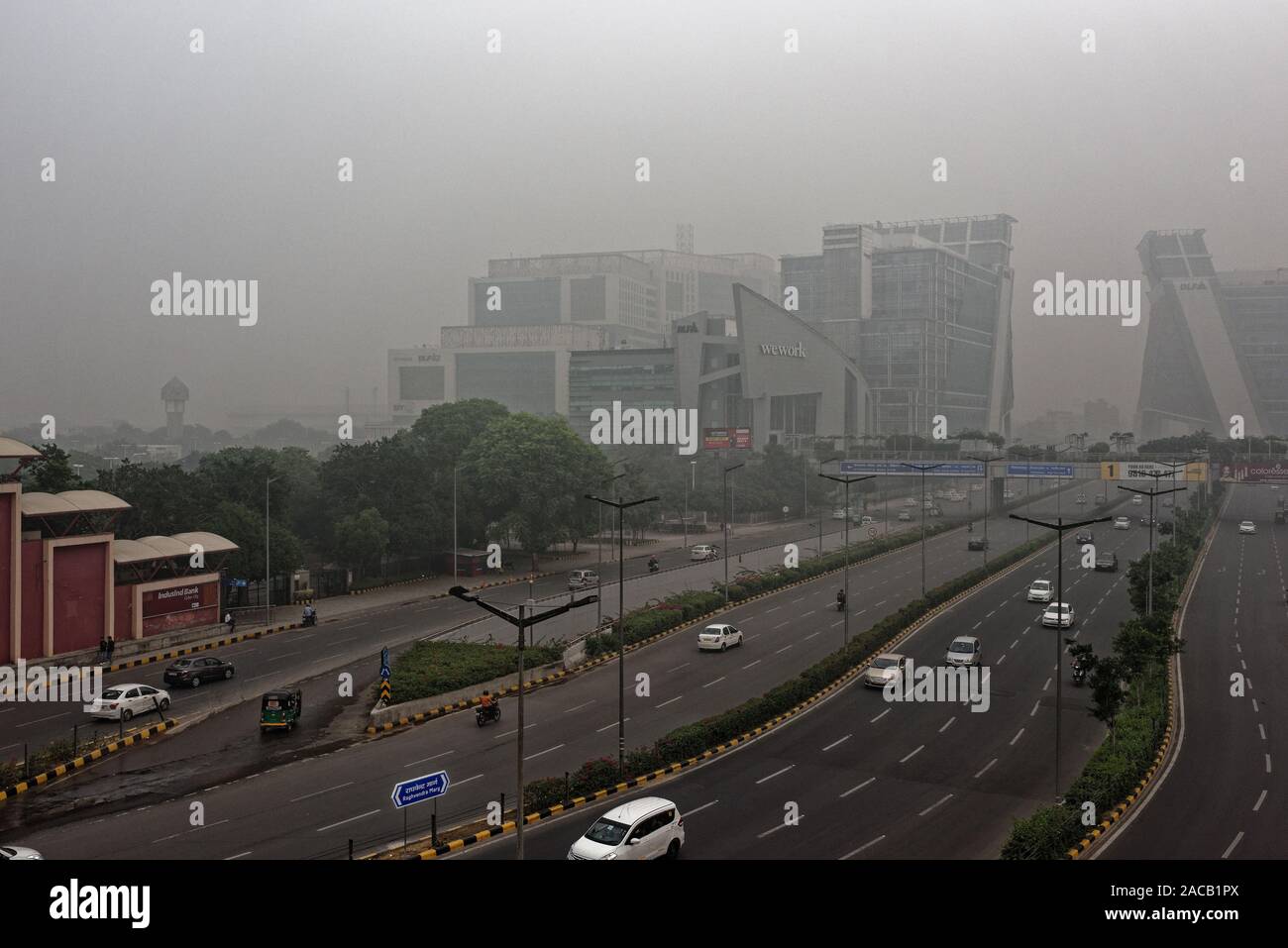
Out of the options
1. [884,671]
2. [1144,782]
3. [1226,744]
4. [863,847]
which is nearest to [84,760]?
[863,847]

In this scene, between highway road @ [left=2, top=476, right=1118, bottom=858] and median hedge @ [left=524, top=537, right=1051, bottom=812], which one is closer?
highway road @ [left=2, top=476, right=1118, bottom=858]

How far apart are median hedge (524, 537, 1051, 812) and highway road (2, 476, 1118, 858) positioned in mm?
1740

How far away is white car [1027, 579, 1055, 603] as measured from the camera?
5244 centimetres

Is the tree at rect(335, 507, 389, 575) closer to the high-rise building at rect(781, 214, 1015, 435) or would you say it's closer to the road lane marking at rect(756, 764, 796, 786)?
the road lane marking at rect(756, 764, 796, 786)

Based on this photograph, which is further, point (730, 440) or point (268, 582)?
point (730, 440)

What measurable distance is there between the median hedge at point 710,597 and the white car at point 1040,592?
507 inches

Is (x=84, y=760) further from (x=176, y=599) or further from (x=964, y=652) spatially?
(x=964, y=652)

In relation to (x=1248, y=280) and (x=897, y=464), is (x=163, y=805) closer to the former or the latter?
(x=897, y=464)

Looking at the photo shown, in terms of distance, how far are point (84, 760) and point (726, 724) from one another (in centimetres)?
1754

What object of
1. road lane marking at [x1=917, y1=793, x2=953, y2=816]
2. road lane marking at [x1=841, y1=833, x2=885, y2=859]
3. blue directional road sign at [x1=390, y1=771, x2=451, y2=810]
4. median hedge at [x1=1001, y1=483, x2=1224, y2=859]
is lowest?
road lane marking at [x1=917, y1=793, x2=953, y2=816]

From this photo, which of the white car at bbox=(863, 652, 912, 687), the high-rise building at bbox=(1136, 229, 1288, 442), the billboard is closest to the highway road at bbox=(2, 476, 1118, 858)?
the white car at bbox=(863, 652, 912, 687)

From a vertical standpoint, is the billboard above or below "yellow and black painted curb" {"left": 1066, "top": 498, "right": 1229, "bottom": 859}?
above

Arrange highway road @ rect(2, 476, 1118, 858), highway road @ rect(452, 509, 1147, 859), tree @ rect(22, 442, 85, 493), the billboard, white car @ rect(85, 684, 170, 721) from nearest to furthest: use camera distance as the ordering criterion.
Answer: highway road @ rect(452, 509, 1147, 859) < highway road @ rect(2, 476, 1118, 858) < white car @ rect(85, 684, 170, 721) < tree @ rect(22, 442, 85, 493) < the billboard

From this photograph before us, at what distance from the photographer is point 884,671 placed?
35.8 meters
